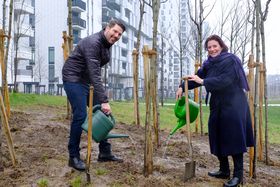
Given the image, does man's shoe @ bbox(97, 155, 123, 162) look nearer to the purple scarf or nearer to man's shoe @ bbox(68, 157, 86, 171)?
man's shoe @ bbox(68, 157, 86, 171)

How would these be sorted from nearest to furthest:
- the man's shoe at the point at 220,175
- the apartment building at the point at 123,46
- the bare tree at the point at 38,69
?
the man's shoe at the point at 220,175 → the bare tree at the point at 38,69 → the apartment building at the point at 123,46

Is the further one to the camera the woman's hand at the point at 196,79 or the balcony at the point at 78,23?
the balcony at the point at 78,23

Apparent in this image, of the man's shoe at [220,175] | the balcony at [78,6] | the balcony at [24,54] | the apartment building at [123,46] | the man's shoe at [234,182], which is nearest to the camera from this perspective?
the man's shoe at [234,182]

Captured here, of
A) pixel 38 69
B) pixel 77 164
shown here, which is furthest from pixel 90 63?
pixel 38 69

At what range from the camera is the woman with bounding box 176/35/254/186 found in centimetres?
379

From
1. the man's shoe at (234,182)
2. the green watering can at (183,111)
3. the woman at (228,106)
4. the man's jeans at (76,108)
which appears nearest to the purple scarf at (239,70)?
the woman at (228,106)

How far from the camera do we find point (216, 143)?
13.1 ft

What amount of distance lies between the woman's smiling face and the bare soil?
148 cm

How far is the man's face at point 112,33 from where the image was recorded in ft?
12.6

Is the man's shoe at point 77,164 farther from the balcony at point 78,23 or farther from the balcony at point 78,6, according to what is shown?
the balcony at point 78,6

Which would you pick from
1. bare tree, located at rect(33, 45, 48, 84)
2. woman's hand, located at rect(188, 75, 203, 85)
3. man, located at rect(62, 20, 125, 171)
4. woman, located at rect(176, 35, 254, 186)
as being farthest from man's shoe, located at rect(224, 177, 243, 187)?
bare tree, located at rect(33, 45, 48, 84)

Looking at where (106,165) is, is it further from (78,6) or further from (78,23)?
(78,6)

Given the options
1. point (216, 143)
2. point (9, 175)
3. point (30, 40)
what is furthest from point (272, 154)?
point (30, 40)

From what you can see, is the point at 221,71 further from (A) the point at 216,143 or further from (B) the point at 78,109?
(B) the point at 78,109
